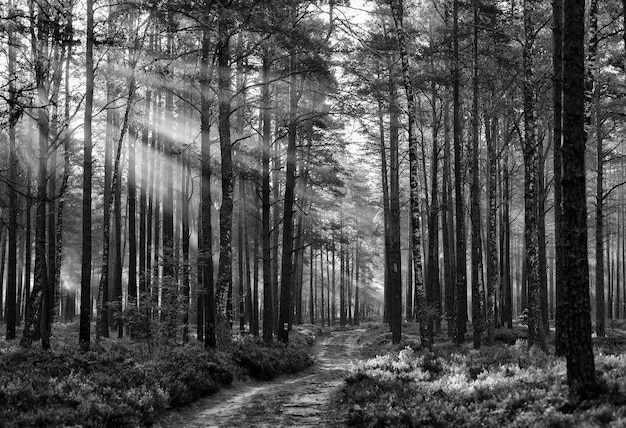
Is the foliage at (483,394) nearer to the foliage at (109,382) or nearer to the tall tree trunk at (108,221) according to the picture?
the foliage at (109,382)

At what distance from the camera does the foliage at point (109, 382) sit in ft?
26.7

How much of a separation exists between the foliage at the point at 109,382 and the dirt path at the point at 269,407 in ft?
1.25

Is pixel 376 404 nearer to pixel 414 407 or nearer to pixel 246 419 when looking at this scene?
pixel 414 407

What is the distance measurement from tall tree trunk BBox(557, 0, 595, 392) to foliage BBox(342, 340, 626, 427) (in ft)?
1.45

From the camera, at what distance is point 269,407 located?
11016mm

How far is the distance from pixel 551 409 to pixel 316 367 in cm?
1378

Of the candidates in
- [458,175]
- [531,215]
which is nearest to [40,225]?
[458,175]

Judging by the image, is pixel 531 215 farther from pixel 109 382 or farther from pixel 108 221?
pixel 108 221

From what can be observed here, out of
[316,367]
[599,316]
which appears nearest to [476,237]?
[316,367]

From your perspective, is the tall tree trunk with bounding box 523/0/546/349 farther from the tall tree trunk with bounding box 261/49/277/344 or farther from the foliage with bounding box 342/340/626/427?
the tall tree trunk with bounding box 261/49/277/344

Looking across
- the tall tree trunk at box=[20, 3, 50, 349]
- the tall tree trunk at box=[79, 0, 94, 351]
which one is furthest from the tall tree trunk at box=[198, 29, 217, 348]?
the tall tree trunk at box=[20, 3, 50, 349]

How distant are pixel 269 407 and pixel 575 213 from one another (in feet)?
23.7

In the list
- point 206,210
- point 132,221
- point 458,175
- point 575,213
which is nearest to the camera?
point 575,213

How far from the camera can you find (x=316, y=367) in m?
19.8
